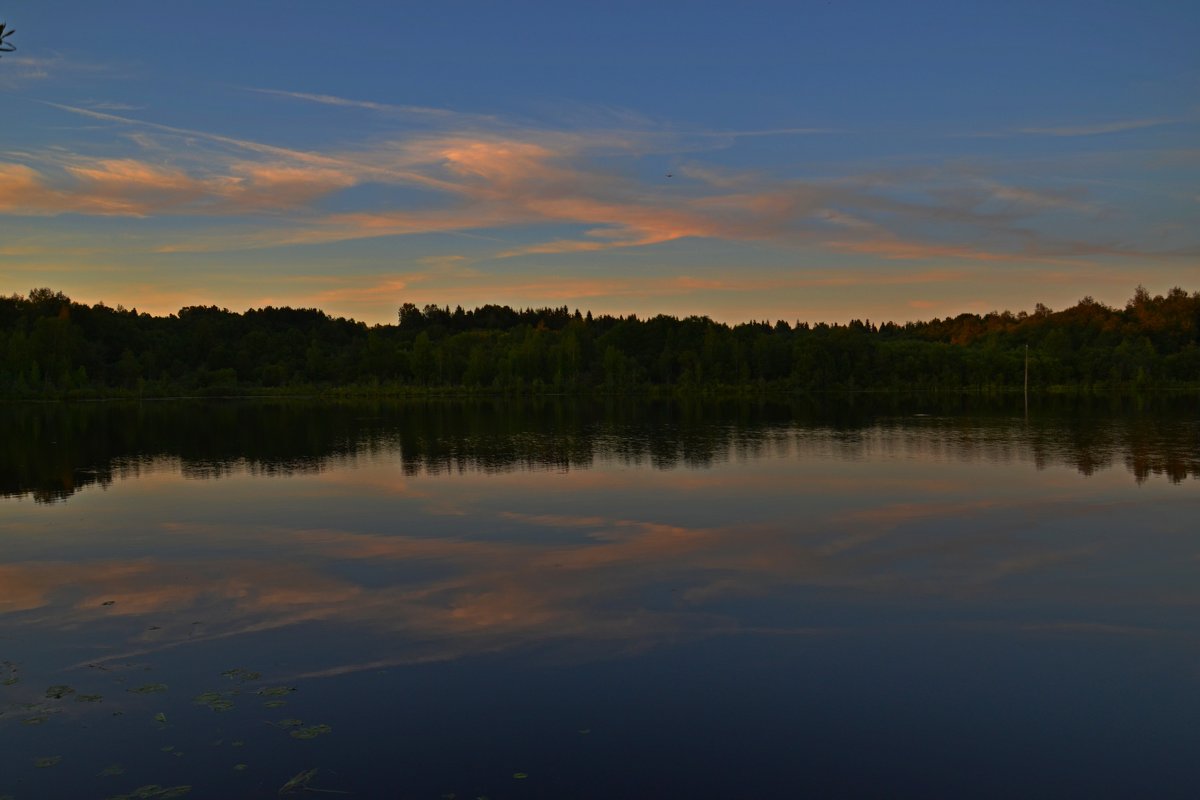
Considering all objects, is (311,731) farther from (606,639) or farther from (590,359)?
(590,359)

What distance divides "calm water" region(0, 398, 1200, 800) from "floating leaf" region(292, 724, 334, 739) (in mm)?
78

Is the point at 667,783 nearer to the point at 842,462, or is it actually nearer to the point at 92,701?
the point at 92,701

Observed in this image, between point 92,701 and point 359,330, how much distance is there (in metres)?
158

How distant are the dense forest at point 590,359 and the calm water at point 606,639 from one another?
91.3 metres

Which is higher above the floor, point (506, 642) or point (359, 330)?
point (359, 330)

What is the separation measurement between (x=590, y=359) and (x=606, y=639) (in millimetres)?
121475

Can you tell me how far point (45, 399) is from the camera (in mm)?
90188

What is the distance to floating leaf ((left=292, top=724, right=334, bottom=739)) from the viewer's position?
7.37 meters

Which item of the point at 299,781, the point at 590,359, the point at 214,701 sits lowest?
the point at 299,781

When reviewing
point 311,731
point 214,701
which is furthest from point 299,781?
point 214,701

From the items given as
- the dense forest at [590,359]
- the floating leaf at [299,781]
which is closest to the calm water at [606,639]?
the floating leaf at [299,781]

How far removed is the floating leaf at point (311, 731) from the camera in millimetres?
7367

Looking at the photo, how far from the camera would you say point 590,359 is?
131000mm

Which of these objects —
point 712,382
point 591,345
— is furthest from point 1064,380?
point 591,345
